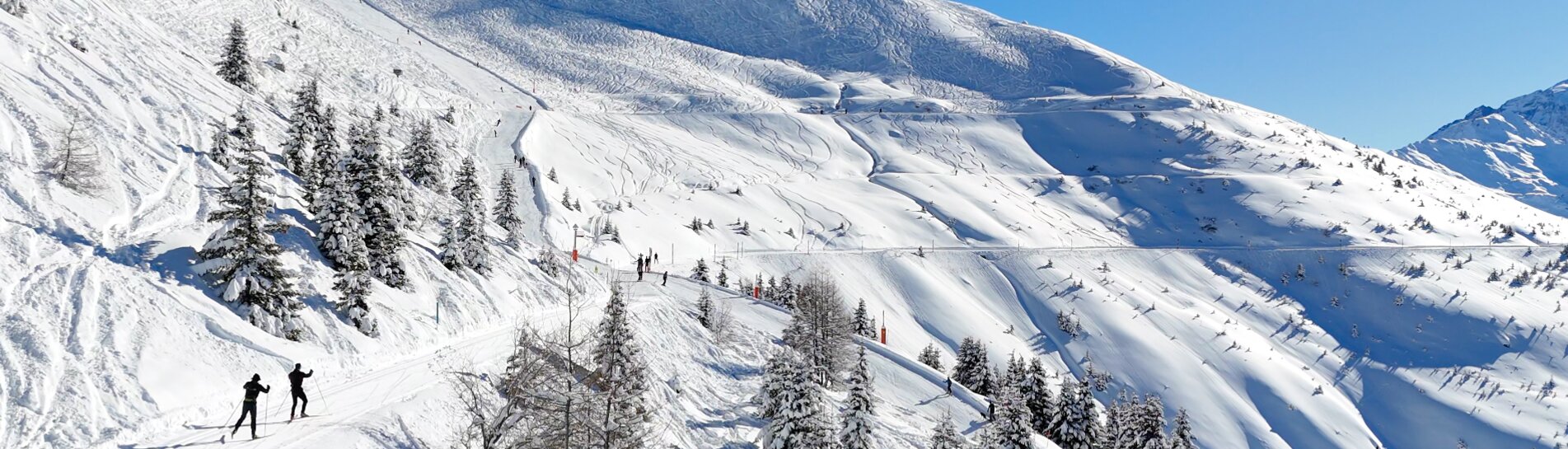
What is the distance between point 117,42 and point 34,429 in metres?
37.3

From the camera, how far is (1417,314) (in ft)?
275

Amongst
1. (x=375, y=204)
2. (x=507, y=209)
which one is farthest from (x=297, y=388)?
(x=507, y=209)

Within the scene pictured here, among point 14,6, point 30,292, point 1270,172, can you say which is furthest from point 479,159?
point 1270,172

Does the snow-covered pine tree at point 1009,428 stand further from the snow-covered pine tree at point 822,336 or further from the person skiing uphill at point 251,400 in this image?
the person skiing uphill at point 251,400

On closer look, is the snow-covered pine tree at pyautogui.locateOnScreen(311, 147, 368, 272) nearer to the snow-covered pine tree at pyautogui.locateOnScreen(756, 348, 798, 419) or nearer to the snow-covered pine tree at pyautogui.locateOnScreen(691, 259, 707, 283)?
the snow-covered pine tree at pyautogui.locateOnScreen(756, 348, 798, 419)

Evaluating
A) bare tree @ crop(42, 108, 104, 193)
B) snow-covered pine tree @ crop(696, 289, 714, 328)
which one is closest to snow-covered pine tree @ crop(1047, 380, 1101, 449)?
snow-covered pine tree @ crop(696, 289, 714, 328)

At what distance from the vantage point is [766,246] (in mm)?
81812

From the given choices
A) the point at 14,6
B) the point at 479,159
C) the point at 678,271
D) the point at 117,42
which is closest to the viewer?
the point at 14,6

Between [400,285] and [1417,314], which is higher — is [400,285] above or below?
above

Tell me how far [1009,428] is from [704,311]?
19.3 metres

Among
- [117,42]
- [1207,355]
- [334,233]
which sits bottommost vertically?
[1207,355]

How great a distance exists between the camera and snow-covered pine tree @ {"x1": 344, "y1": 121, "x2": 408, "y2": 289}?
1117 inches

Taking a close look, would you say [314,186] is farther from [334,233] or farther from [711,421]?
[711,421]

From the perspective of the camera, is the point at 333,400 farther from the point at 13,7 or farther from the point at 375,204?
the point at 13,7
